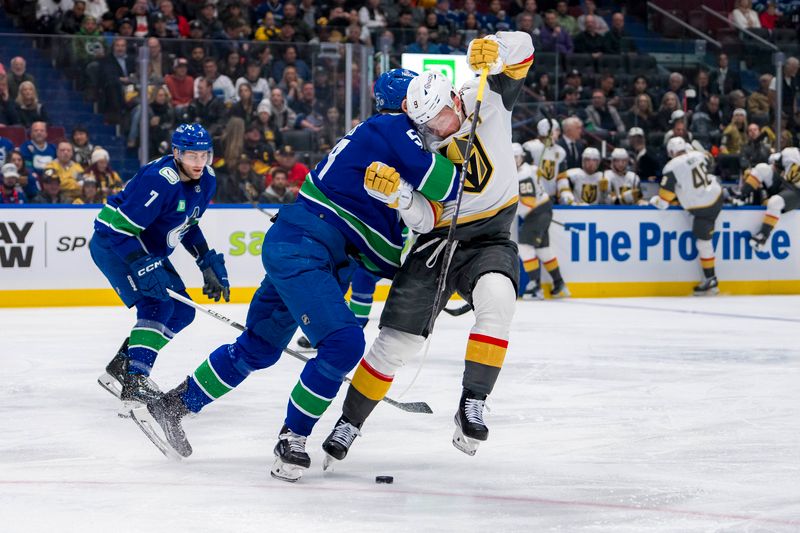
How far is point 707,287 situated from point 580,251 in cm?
121

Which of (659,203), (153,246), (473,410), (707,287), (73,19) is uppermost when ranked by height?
(73,19)

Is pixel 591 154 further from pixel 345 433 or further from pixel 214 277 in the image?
pixel 345 433

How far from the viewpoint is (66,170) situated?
991cm

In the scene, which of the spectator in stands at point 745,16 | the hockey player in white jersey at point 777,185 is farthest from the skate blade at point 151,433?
the spectator in stands at point 745,16

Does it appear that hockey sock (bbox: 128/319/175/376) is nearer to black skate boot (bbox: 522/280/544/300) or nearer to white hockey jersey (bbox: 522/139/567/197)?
black skate boot (bbox: 522/280/544/300)

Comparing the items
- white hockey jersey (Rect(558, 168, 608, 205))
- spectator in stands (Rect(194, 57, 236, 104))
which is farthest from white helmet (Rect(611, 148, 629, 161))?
spectator in stands (Rect(194, 57, 236, 104))

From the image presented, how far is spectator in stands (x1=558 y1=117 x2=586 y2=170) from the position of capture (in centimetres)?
1184

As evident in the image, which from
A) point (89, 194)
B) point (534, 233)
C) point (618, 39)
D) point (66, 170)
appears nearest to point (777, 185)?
point (534, 233)

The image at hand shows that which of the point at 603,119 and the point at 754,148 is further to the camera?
the point at 754,148

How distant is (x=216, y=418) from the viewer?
16.1 ft

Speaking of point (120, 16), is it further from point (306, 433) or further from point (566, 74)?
point (306, 433)

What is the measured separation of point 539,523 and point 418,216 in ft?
3.28

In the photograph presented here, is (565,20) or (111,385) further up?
(565,20)

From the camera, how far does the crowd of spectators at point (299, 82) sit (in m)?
9.99
